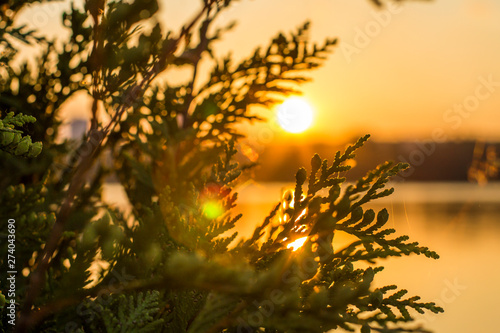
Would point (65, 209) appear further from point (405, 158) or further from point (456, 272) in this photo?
point (405, 158)

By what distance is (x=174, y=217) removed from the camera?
1.83 m

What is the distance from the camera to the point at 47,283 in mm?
2195

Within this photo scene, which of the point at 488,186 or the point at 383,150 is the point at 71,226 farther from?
the point at 488,186

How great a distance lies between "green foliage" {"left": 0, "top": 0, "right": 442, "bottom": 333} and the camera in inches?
52.2

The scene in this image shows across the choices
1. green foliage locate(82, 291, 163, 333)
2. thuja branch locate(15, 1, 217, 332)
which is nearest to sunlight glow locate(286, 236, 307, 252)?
green foliage locate(82, 291, 163, 333)

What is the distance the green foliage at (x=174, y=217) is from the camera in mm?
1325

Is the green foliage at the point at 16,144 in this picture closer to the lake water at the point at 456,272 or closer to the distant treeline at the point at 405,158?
the lake water at the point at 456,272

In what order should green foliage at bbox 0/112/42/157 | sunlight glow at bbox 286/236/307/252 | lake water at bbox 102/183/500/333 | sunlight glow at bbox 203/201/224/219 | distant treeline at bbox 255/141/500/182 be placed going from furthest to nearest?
1. distant treeline at bbox 255/141/500/182
2. lake water at bbox 102/183/500/333
3. sunlight glow at bbox 203/201/224/219
4. sunlight glow at bbox 286/236/307/252
5. green foliage at bbox 0/112/42/157

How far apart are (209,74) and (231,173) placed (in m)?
1.26

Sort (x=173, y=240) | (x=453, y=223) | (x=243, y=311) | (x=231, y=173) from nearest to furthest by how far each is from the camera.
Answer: (x=243, y=311) < (x=173, y=240) < (x=231, y=173) < (x=453, y=223)

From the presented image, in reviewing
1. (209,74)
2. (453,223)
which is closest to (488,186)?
(453,223)

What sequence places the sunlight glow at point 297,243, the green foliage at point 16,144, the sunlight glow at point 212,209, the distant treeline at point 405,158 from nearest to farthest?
the green foliage at point 16,144, the sunlight glow at point 297,243, the sunlight glow at point 212,209, the distant treeline at point 405,158

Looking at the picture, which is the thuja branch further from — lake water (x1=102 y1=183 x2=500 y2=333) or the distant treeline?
the distant treeline

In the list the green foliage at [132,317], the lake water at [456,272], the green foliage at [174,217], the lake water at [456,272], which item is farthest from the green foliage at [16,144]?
the lake water at [456,272]
